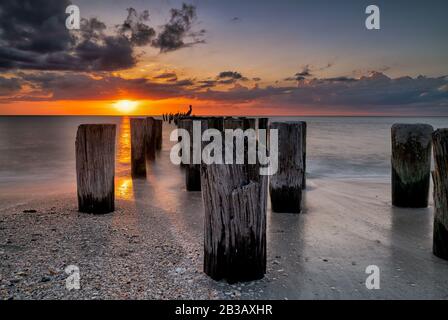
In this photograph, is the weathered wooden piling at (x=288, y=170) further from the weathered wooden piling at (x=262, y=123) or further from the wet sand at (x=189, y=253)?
the weathered wooden piling at (x=262, y=123)

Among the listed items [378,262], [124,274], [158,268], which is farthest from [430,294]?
[124,274]

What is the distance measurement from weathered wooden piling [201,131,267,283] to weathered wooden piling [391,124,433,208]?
394 centimetres

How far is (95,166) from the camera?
5.20m

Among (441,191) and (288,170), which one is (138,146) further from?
(441,191)

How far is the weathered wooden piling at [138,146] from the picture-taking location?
9.70 metres

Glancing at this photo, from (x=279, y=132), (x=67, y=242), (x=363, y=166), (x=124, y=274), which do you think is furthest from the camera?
(x=363, y=166)

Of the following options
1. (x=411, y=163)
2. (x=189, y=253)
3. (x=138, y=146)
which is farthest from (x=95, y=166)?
(x=411, y=163)

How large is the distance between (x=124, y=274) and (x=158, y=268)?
1.03ft

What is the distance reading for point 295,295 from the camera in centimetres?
304

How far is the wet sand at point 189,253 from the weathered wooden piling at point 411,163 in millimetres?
311

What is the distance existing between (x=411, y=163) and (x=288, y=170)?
2.09 m

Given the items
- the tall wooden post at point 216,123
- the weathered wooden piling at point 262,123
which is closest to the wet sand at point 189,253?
the tall wooden post at point 216,123
